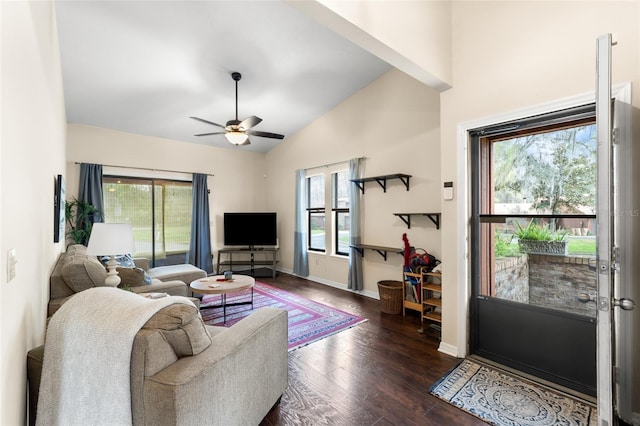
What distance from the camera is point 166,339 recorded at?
134cm

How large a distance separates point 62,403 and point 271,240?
16.5ft

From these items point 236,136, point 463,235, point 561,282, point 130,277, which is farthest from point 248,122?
point 561,282

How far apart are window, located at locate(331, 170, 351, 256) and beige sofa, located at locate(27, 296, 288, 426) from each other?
3.62 m

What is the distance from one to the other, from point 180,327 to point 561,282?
274cm

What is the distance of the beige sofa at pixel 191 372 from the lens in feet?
4.07

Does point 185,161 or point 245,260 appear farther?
point 245,260

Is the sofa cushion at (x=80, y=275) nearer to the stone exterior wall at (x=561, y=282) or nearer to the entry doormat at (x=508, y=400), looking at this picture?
the entry doormat at (x=508, y=400)

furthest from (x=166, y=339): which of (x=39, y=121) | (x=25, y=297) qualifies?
(x=39, y=121)

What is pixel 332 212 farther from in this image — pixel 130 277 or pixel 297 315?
pixel 130 277

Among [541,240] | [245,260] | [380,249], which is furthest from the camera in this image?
[245,260]

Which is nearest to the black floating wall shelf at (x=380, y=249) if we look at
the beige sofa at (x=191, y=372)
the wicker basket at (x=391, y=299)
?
the wicker basket at (x=391, y=299)

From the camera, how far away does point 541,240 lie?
239 centimetres

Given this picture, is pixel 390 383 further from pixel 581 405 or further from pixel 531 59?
pixel 531 59

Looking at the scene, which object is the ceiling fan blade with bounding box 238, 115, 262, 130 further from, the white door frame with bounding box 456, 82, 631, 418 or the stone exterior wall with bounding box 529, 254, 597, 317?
the stone exterior wall with bounding box 529, 254, 597, 317
